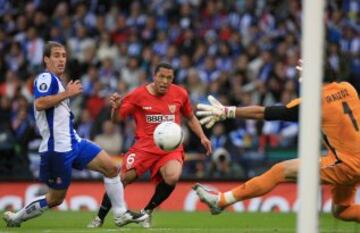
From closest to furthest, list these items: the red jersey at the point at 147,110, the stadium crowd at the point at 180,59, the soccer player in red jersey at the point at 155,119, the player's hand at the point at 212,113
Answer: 1. the player's hand at the point at 212,113
2. the soccer player in red jersey at the point at 155,119
3. the red jersey at the point at 147,110
4. the stadium crowd at the point at 180,59

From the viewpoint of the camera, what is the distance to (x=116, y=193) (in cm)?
1197

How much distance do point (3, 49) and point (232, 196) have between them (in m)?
13.8

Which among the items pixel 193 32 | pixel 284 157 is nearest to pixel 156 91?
pixel 284 157

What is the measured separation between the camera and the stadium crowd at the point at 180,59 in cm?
1908

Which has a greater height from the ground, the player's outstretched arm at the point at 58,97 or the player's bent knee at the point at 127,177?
the player's outstretched arm at the point at 58,97

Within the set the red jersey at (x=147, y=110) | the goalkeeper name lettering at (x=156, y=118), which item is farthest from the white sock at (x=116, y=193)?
the goalkeeper name lettering at (x=156, y=118)

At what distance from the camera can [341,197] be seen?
11.2 m

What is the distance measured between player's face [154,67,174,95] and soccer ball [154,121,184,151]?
1111 mm

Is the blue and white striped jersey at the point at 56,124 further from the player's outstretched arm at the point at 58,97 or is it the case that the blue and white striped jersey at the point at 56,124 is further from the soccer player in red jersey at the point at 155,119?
the soccer player in red jersey at the point at 155,119

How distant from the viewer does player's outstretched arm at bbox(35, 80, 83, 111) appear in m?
11.3

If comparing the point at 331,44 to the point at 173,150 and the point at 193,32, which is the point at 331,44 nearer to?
the point at 193,32

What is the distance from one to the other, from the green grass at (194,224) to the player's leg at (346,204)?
0.47 m

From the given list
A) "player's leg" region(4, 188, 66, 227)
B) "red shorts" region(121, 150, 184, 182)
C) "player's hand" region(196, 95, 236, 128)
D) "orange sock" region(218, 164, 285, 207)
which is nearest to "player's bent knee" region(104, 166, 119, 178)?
"player's leg" region(4, 188, 66, 227)

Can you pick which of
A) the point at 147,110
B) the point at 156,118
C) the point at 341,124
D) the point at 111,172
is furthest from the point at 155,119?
the point at 341,124
